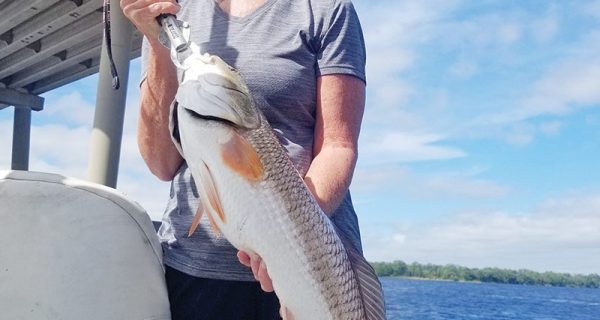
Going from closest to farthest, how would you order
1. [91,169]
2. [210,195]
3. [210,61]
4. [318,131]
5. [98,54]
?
[210,195], [210,61], [318,131], [91,169], [98,54]

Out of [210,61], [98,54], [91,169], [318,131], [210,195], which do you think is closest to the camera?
[210,195]

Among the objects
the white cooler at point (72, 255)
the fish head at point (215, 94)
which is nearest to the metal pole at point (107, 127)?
the white cooler at point (72, 255)

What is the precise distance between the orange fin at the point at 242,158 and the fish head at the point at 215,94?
0.23ft

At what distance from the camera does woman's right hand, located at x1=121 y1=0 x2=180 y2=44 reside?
6.45 feet

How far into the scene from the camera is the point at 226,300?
2.24 m

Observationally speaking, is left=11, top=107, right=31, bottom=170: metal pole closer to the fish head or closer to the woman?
the woman

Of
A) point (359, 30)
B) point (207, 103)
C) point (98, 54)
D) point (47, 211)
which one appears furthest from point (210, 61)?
point (98, 54)

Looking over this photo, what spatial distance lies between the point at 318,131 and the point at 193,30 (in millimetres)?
596

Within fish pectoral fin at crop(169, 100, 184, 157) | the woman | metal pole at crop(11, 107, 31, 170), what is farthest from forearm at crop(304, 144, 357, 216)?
metal pole at crop(11, 107, 31, 170)

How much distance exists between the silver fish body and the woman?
36 centimetres

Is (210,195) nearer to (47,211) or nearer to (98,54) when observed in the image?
(47,211)

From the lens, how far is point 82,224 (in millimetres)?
2258

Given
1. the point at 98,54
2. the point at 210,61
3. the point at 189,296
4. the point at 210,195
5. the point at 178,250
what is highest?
the point at 98,54

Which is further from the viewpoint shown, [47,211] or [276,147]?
[47,211]
